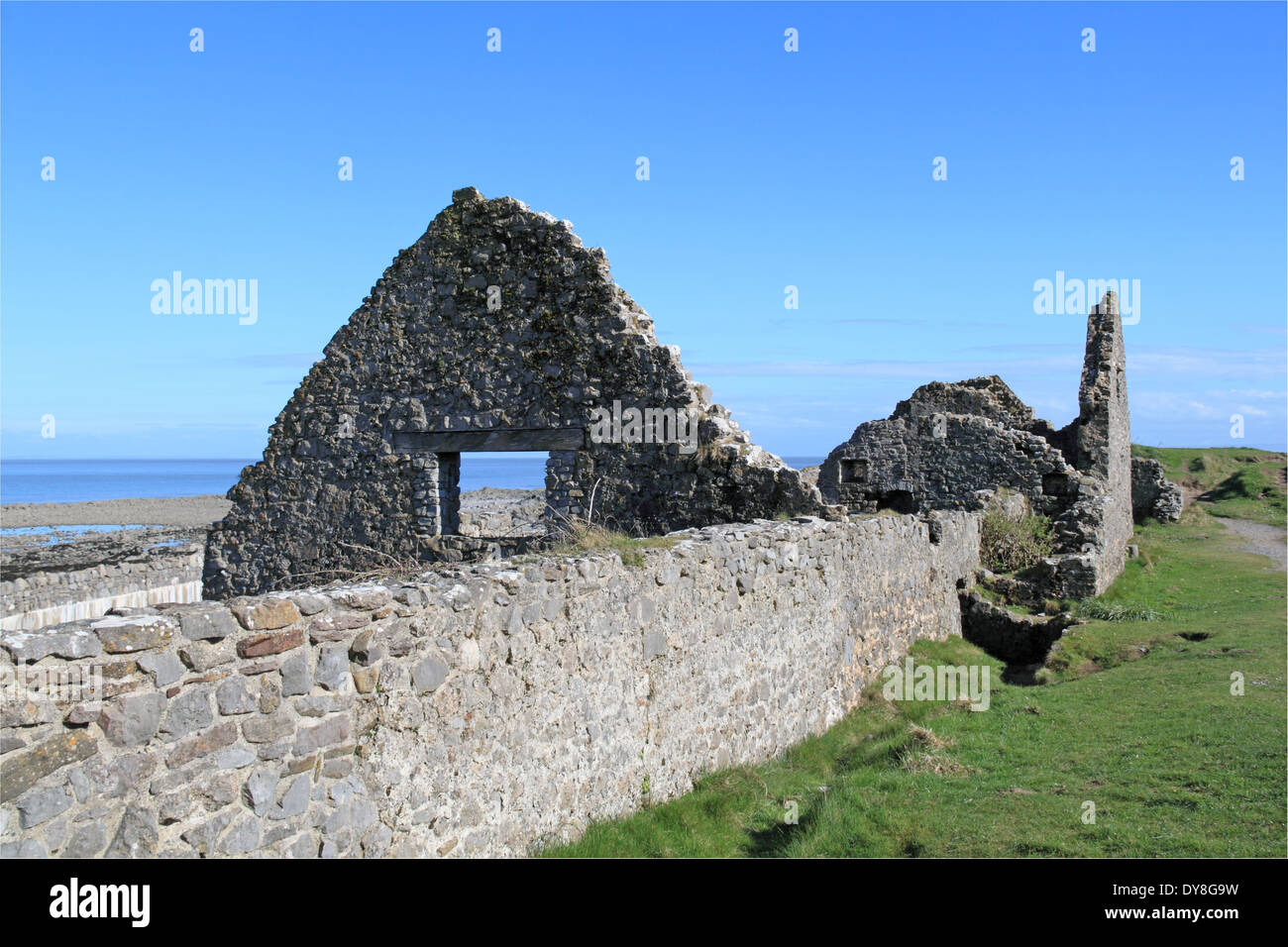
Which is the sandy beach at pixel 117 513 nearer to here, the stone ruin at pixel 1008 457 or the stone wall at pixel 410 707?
the stone ruin at pixel 1008 457

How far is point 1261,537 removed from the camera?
91.5 ft

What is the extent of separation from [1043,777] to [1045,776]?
1.5 inches

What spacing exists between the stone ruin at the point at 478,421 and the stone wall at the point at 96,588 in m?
6.86

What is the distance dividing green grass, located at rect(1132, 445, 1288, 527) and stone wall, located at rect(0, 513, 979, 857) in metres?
31.3

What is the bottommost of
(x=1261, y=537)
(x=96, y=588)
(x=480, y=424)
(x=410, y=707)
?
(x=96, y=588)

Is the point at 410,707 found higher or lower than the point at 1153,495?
higher

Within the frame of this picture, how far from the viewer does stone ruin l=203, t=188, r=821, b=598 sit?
1204 centimetres

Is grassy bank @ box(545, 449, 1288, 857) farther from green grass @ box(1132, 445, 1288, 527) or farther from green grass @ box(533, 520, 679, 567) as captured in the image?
green grass @ box(1132, 445, 1288, 527)

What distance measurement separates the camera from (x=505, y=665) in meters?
5.82

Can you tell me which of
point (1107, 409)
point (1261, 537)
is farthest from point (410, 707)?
point (1261, 537)

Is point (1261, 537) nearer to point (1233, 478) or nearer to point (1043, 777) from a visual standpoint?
point (1233, 478)
